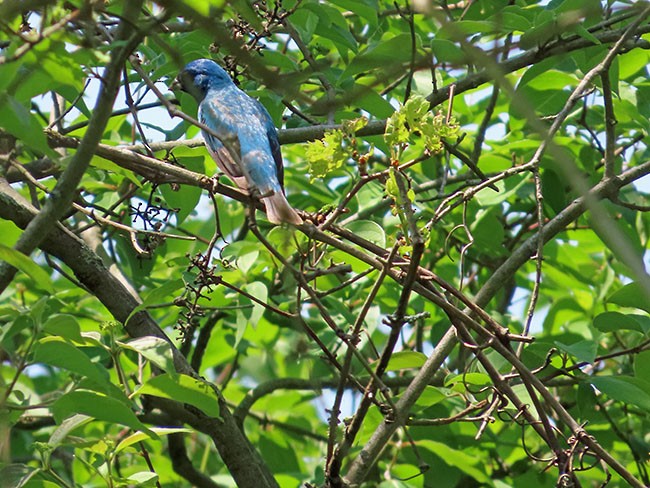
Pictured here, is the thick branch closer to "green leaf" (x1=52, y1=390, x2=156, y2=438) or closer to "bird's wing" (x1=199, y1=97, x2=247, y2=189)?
"bird's wing" (x1=199, y1=97, x2=247, y2=189)

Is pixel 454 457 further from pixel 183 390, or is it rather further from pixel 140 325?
pixel 183 390

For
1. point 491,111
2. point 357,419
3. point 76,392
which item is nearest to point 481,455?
point 491,111

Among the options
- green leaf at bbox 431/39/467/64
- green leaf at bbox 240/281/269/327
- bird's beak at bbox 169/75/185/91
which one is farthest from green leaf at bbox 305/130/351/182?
bird's beak at bbox 169/75/185/91

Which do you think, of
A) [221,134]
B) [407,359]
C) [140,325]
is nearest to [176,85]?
[221,134]

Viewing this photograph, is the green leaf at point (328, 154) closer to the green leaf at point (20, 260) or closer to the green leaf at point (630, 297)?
the green leaf at point (20, 260)

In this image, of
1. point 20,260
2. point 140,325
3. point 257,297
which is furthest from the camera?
point 257,297

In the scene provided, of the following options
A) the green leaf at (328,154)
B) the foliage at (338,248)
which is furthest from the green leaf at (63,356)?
the green leaf at (328,154)

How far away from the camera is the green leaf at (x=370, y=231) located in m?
3.42

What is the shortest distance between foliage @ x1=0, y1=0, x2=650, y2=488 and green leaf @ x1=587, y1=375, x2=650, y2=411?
0.01 m

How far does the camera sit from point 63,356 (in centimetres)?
265

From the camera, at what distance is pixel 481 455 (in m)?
5.08

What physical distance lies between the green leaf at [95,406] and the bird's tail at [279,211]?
0.71 meters

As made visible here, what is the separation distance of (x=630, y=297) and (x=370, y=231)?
97cm

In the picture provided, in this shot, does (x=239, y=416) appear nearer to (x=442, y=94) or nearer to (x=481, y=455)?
(x=481, y=455)
